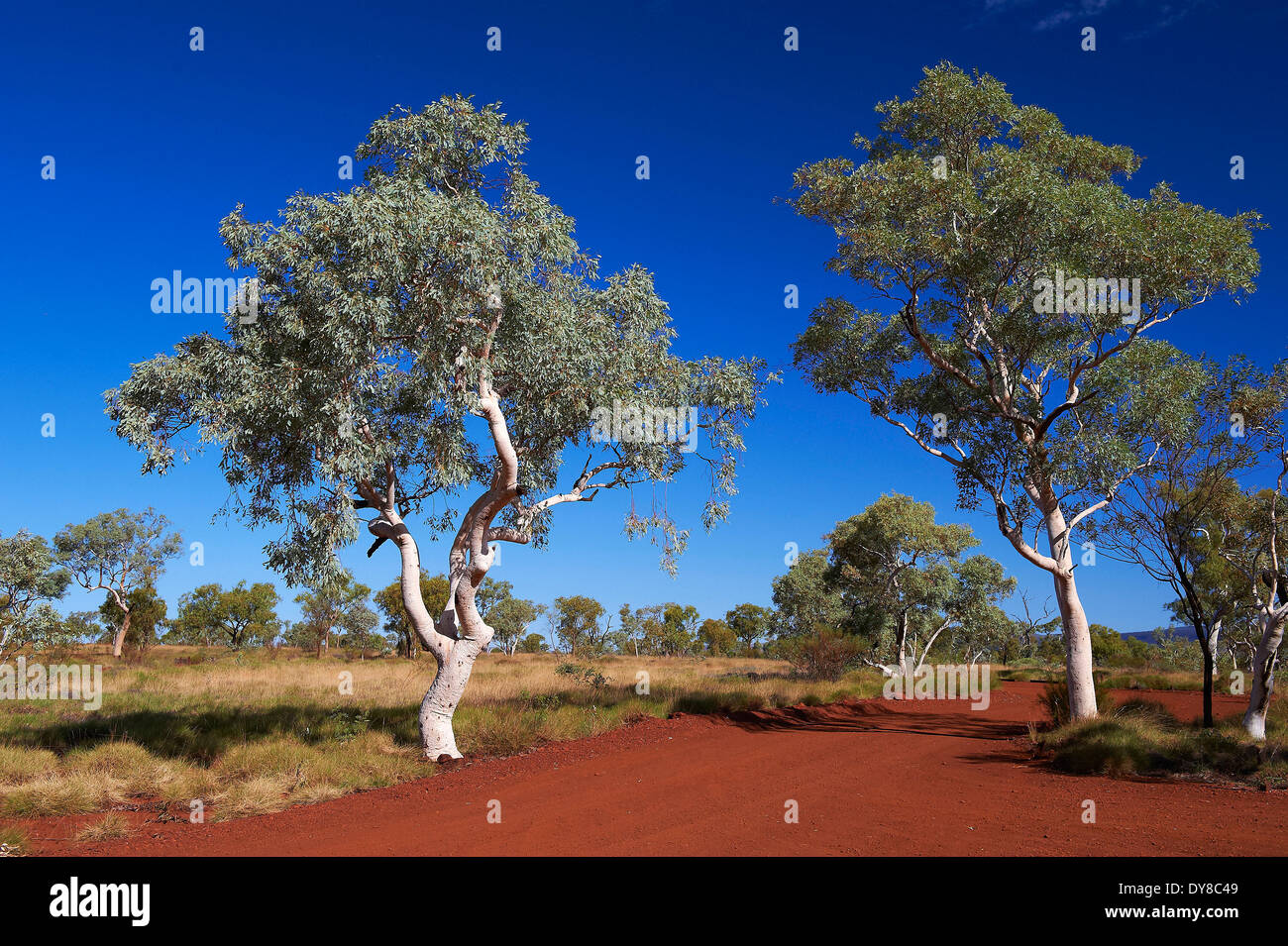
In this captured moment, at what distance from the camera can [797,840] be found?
24.1ft

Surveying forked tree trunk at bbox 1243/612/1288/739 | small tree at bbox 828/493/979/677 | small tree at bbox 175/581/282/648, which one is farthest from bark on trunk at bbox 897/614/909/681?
small tree at bbox 175/581/282/648

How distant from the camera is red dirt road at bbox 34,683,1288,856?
7.29 meters

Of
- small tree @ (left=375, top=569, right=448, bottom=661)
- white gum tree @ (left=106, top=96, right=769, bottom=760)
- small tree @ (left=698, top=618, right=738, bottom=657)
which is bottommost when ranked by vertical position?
small tree @ (left=698, top=618, right=738, bottom=657)

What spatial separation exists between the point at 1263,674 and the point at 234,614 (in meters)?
67.8

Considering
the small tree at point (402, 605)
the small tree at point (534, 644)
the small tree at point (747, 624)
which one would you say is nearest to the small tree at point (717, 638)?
the small tree at point (747, 624)

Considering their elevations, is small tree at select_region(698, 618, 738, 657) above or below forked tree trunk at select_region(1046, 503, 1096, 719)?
below

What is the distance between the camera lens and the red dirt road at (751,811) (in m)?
7.29

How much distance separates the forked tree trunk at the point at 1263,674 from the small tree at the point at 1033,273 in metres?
2.64

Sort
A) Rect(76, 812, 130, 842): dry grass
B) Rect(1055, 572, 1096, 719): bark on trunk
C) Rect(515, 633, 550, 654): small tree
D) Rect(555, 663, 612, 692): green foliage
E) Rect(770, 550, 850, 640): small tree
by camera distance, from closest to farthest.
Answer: Rect(76, 812, 130, 842): dry grass → Rect(1055, 572, 1096, 719): bark on trunk → Rect(555, 663, 612, 692): green foliage → Rect(770, 550, 850, 640): small tree → Rect(515, 633, 550, 654): small tree

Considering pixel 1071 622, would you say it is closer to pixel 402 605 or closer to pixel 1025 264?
pixel 1025 264

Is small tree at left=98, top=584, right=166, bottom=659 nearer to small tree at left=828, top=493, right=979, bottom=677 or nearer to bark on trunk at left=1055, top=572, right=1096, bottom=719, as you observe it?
small tree at left=828, top=493, right=979, bottom=677

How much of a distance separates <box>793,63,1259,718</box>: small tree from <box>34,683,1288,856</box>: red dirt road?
5.44 metres

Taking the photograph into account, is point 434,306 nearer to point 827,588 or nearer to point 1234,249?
point 1234,249
